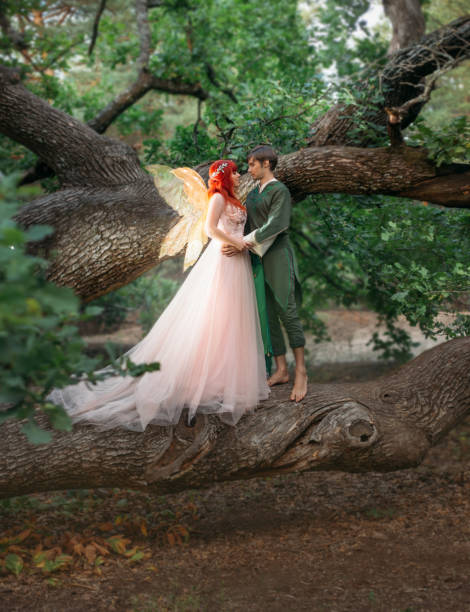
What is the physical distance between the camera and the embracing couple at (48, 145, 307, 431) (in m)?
4.02

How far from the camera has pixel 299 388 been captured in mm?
4312

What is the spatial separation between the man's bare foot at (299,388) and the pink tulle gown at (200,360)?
0.21 m

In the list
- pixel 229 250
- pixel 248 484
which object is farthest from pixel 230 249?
pixel 248 484

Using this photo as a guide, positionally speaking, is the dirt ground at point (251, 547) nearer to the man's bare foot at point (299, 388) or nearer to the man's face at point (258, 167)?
the man's bare foot at point (299, 388)

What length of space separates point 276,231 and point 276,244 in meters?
0.17

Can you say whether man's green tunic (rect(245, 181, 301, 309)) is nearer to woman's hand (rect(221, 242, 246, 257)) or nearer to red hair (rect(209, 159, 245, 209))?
woman's hand (rect(221, 242, 246, 257))

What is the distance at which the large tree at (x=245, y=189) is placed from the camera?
4.08m

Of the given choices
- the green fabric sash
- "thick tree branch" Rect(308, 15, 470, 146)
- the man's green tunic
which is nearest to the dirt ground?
the green fabric sash

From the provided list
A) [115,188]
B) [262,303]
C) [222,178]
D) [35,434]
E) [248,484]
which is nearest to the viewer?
[35,434]

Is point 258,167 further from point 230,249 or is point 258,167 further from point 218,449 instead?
point 218,449

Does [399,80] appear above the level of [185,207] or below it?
above

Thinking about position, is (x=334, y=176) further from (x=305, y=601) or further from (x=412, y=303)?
(x=305, y=601)

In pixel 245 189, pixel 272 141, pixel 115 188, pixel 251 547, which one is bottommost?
pixel 251 547

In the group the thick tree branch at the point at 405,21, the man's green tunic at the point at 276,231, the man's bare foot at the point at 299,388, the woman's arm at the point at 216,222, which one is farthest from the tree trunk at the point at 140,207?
the thick tree branch at the point at 405,21
